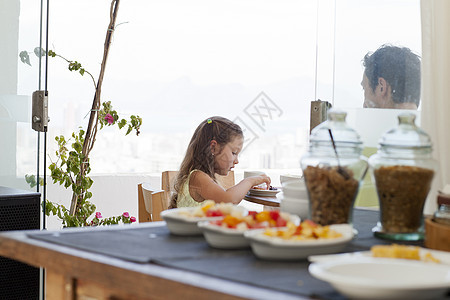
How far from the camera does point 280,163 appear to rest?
13.0 m

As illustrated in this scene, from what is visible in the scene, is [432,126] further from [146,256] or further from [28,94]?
[146,256]

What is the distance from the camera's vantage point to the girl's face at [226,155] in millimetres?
3746

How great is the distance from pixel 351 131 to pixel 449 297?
562mm

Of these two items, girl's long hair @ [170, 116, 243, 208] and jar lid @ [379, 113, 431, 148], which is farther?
girl's long hair @ [170, 116, 243, 208]

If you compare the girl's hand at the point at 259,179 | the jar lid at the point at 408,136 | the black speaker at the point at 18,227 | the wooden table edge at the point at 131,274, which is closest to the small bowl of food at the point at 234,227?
the wooden table edge at the point at 131,274

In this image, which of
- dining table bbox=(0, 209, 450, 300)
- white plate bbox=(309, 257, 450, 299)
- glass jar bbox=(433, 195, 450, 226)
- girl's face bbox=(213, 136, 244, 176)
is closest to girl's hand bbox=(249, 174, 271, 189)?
girl's face bbox=(213, 136, 244, 176)

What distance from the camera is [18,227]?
9.44 feet

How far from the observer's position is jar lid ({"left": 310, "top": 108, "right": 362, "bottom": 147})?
5.03ft

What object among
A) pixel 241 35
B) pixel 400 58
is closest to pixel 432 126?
pixel 400 58

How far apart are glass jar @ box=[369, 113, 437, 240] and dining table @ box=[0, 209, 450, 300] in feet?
0.14

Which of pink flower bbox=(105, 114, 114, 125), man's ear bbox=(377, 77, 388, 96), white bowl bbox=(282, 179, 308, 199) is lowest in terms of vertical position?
white bowl bbox=(282, 179, 308, 199)

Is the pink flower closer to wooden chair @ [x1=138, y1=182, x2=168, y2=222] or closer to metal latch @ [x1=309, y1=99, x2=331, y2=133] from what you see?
wooden chair @ [x1=138, y1=182, x2=168, y2=222]

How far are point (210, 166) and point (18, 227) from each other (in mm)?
1187

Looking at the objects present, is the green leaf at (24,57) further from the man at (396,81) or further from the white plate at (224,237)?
the white plate at (224,237)
